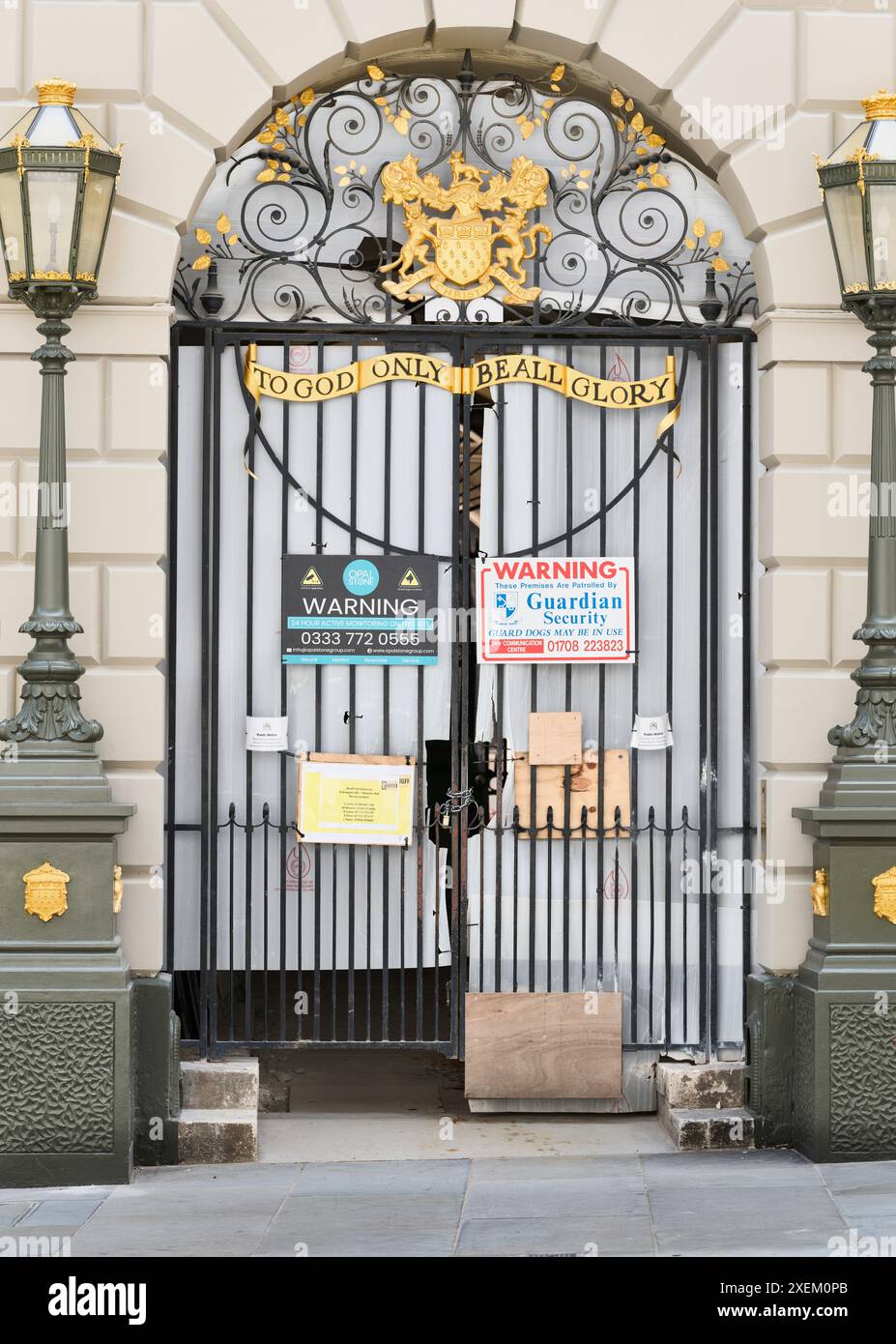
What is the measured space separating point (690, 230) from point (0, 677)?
3.70 metres

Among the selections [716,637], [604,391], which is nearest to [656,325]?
[604,391]

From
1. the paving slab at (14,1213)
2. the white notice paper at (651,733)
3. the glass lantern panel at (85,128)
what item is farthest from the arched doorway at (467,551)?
the paving slab at (14,1213)

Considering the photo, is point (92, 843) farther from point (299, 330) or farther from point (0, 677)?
point (299, 330)

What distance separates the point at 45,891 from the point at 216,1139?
1.37 meters

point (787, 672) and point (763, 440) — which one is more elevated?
point (763, 440)

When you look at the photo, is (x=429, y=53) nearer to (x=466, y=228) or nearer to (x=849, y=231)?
(x=466, y=228)

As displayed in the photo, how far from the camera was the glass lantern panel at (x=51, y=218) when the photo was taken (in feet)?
21.2

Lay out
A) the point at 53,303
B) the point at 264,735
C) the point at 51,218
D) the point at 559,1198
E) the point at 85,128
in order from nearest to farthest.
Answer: the point at 559,1198
the point at 51,218
the point at 53,303
the point at 85,128
the point at 264,735

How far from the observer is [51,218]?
651cm

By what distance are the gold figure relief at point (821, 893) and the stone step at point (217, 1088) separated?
8.45ft

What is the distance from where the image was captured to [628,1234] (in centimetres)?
588

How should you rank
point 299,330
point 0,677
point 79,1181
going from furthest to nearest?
point 299,330 → point 0,677 → point 79,1181

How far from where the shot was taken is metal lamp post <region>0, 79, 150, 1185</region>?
6.54m

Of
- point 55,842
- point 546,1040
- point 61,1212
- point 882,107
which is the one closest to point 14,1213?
point 61,1212
